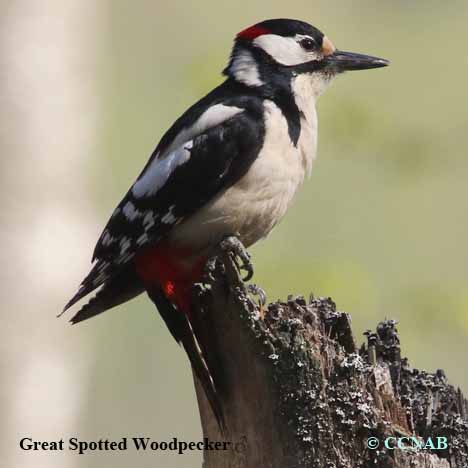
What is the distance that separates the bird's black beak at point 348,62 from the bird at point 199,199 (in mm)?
349

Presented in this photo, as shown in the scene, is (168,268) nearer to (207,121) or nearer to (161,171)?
(161,171)

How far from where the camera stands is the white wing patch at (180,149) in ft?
14.5

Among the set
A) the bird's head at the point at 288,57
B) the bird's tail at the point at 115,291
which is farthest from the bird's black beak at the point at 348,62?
the bird's tail at the point at 115,291

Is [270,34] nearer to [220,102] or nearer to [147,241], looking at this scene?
[220,102]

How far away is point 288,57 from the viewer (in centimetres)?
477

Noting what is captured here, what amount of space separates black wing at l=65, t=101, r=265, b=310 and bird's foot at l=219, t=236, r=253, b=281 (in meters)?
0.18

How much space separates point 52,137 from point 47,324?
835 mm

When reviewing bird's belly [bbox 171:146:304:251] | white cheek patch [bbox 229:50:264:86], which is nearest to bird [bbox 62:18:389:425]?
bird's belly [bbox 171:146:304:251]

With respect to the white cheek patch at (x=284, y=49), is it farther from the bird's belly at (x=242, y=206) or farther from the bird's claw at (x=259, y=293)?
the bird's claw at (x=259, y=293)

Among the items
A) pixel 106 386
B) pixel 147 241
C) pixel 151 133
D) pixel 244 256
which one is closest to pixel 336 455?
pixel 244 256

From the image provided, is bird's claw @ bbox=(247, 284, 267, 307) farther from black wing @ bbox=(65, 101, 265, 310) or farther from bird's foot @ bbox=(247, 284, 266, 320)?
black wing @ bbox=(65, 101, 265, 310)

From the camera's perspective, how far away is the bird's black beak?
4828 mm

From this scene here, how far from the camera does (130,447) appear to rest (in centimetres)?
772

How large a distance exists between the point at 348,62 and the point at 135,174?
4190mm
